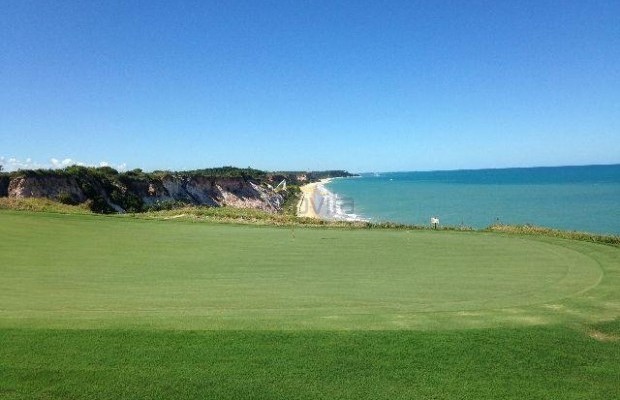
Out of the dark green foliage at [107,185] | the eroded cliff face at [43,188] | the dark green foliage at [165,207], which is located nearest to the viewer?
the dark green foliage at [165,207]

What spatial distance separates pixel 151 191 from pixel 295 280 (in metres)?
57.0

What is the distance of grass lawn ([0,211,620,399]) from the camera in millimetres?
5945

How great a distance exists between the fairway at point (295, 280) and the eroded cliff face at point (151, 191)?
32.5 m

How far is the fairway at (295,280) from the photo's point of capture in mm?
7812

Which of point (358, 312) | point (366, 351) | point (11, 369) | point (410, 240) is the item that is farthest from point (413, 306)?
point (410, 240)

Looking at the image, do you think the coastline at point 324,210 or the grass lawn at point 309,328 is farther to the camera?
the coastline at point 324,210

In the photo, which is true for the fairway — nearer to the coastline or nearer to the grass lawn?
the grass lawn

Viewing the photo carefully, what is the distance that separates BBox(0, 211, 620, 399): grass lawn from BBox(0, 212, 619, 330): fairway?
0.06 meters

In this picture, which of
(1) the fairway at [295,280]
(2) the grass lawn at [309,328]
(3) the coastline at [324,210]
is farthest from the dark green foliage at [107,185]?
(2) the grass lawn at [309,328]

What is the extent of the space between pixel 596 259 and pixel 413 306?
8.05m

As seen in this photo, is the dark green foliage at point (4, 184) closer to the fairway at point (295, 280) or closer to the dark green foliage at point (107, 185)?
the dark green foliage at point (107, 185)

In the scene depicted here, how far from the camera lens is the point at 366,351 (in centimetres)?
668

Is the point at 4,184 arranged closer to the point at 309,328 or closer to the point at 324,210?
the point at 324,210

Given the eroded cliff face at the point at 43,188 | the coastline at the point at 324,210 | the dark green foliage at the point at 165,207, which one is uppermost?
the eroded cliff face at the point at 43,188
